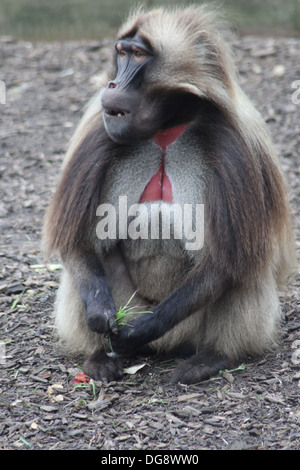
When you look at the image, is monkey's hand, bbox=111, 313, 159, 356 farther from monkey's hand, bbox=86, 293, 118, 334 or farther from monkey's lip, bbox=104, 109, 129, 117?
monkey's lip, bbox=104, 109, 129, 117

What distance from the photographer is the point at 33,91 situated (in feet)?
32.4

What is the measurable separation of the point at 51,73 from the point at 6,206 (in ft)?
12.5

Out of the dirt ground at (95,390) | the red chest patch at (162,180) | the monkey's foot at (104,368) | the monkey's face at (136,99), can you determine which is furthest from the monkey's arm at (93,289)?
the monkey's face at (136,99)

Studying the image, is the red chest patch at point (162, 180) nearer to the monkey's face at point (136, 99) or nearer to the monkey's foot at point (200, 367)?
the monkey's face at point (136, 99)

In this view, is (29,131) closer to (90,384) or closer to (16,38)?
(16,38)

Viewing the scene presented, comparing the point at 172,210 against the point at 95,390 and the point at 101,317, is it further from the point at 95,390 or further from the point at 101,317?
the point at 95,390

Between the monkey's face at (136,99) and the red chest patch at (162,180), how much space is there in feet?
0.36

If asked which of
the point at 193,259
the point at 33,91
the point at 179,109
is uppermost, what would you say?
the point at 33,91

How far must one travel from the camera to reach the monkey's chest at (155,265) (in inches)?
179

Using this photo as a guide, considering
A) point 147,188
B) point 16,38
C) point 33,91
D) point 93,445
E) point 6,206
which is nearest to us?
point 93,445

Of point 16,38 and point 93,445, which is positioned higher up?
point 16,38

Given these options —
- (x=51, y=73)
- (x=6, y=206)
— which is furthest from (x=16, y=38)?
(x=6, y=206)

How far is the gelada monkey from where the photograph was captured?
4293 mm

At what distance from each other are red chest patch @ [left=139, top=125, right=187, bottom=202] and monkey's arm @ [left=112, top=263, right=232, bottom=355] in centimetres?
54
